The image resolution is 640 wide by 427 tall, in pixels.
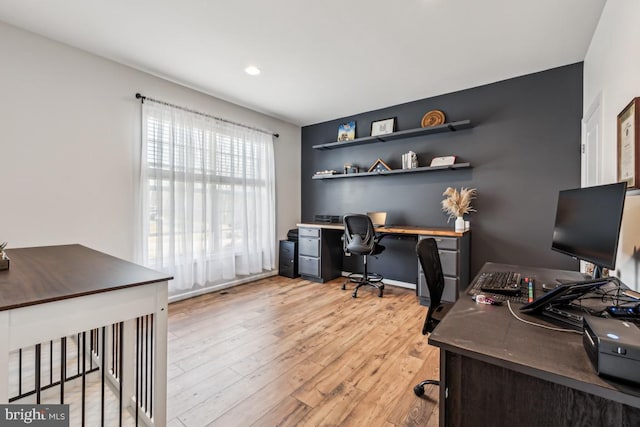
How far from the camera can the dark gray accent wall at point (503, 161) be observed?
298cm

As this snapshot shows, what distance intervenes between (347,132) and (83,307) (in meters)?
4.07

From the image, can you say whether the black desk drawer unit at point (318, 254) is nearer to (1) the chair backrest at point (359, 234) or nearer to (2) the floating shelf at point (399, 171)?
(1) the chair backrest at point (359, 234)

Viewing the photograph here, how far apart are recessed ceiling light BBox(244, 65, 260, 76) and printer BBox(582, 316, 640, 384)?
127 inches

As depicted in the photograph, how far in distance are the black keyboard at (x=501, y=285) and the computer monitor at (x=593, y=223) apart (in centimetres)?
30

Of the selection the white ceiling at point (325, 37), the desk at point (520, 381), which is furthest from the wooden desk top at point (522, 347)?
the white ceiling at point (325, 37)

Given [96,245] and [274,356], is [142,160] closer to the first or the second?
[96,245]

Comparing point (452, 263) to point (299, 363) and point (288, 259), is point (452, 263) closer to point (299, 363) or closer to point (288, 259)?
point (299, 363)

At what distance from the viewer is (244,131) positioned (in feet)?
13.3

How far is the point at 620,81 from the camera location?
1674mm

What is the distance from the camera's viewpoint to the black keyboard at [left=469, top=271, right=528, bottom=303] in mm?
1351

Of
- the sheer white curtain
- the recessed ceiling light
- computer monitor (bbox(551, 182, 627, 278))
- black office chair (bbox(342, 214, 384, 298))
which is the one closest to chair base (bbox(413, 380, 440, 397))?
computer monitor (bbox(551, 182, 627, 278))

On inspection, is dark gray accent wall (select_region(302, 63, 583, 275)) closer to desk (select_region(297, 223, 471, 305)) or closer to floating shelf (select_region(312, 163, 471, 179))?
floating shelf (select_region(312, 163, 471, 179))

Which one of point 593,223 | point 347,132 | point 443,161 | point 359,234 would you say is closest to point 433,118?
point 443,161

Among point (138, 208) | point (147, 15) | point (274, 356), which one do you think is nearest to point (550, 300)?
point (274, 356)
